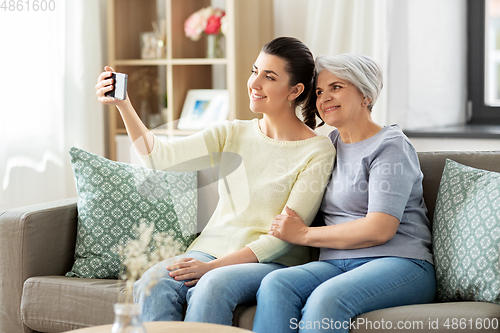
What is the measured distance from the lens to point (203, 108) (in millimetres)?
2969

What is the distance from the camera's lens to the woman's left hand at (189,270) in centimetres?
153

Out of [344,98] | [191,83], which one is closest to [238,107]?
[191,83]

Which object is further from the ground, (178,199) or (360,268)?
(178,199)

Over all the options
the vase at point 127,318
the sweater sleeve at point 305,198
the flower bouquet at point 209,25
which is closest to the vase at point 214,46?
the flower bouquet at point 209,25

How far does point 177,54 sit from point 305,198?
1.62 m

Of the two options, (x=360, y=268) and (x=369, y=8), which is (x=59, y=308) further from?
(x=369, y=8)

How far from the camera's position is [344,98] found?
165 cm

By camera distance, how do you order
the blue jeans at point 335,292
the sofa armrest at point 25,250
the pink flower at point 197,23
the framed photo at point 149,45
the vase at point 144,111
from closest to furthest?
1. the blue jeans at point 335,292
2. the sofa armrest at point 25,250
3. the pink flower at point 197,23
4. the framed photo at point 149,45
5. the vase at point 144,111

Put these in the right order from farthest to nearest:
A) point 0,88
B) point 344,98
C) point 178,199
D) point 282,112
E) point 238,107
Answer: point 238,107
point 0,88
point 178,199
point 282,112
point 344,98

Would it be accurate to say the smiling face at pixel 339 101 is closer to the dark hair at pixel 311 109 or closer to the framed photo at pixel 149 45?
the dark hair at pixel 311 109

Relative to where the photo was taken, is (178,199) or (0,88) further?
(0,88)

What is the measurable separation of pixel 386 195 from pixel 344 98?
331 mm

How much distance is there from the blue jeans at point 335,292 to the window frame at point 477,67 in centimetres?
160

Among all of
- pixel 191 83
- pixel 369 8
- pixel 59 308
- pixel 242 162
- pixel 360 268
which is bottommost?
pixel 59 308
